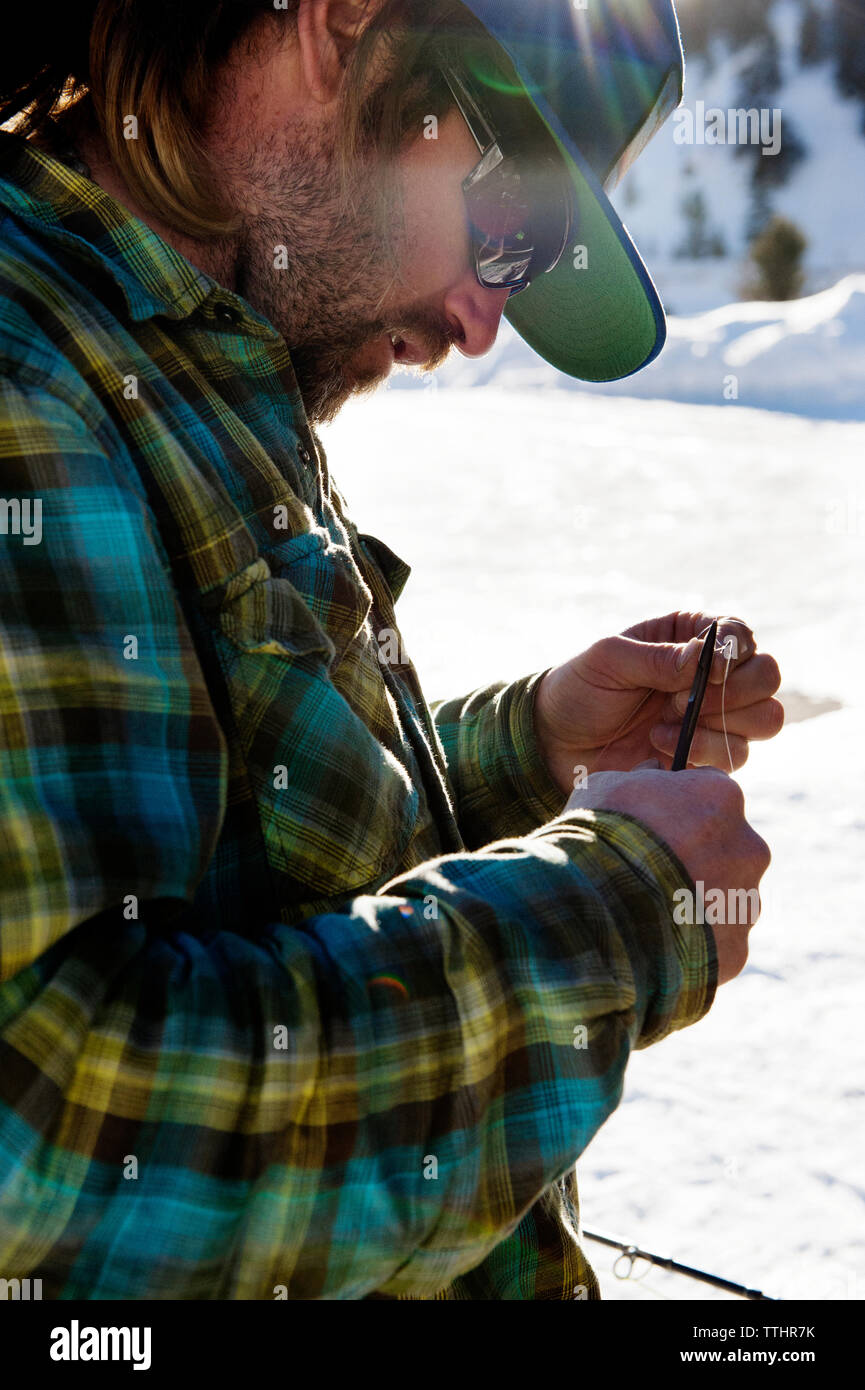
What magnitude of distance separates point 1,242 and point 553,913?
2.51 ft

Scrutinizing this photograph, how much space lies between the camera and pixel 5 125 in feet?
5.00

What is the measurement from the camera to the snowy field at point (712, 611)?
2.39m

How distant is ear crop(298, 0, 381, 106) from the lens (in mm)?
1458

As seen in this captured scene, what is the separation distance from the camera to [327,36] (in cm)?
147

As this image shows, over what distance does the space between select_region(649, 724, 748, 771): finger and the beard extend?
703 millimetres

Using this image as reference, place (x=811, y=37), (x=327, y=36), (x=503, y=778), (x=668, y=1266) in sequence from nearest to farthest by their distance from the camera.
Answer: (x=327, y=36), (x=503, y=778), (x=668, y=1266), (x=811, y=37)

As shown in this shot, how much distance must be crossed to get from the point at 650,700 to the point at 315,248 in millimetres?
828

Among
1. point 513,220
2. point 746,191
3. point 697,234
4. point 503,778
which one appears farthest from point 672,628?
point 746,191

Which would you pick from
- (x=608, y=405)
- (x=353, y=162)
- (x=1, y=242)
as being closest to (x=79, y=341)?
(x=1, y=242)

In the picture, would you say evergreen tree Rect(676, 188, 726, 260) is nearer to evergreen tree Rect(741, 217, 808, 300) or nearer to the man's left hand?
evergreen tree Rect(741, 217, 808, 300)

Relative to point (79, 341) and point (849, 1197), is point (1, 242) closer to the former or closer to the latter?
point (79, 341)

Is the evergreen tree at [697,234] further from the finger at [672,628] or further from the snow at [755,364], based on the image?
the finger at [672,628]

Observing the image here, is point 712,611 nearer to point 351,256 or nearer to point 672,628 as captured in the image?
point 672,628

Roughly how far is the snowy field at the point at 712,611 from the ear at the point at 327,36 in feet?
4.42
